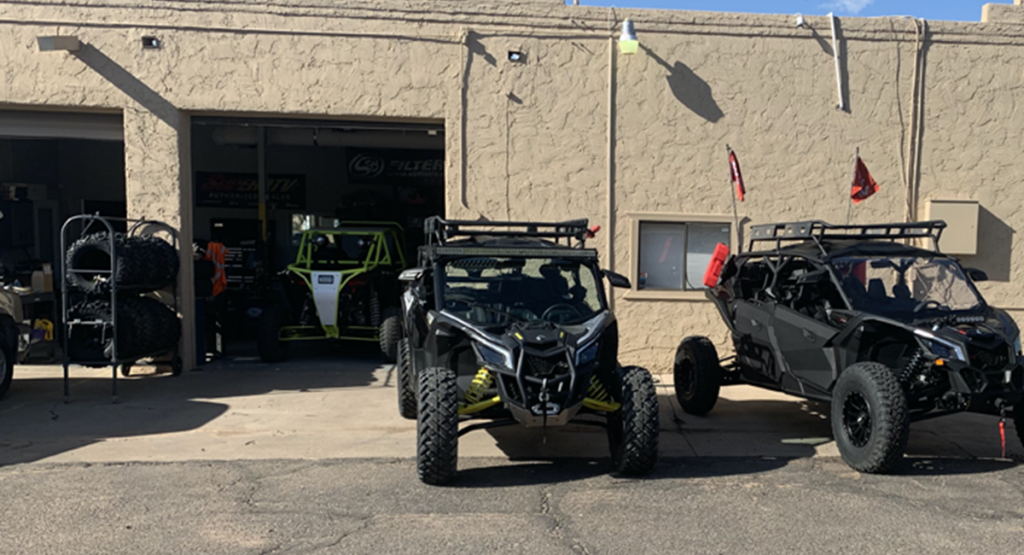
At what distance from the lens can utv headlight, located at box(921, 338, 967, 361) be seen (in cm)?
630

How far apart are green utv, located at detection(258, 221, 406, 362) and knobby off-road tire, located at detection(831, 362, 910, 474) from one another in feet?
20.0

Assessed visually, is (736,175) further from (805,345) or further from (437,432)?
(437,432)

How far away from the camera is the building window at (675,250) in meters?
11.0

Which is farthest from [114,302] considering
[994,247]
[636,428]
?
[994,247]

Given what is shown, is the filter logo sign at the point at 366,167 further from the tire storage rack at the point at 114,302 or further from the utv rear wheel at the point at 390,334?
the tire storage rack at the point at 114,302

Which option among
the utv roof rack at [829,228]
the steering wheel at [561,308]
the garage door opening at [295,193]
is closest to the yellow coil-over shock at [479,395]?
the steering wheel at [561,308]

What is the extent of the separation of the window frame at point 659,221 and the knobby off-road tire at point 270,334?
4.85m

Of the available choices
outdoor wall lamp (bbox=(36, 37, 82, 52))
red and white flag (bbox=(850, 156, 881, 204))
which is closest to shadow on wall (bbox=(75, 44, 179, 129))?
outdoor wall lamp (bbox=(36, 37, 82, 52))

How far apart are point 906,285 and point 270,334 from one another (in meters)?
8.01

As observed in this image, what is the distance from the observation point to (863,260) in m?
7.52

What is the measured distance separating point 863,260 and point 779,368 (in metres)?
1.25

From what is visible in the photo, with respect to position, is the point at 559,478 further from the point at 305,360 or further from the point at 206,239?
the point at 206,239

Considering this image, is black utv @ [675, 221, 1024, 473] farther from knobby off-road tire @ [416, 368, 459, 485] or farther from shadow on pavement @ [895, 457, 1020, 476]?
knobby off-road tire @ [416, 368, 459, 485]

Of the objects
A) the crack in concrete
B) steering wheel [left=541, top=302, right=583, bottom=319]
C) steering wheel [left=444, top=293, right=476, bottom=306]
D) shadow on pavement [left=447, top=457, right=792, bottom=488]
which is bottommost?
shadow on pavement [left=447, top=457, right=792, bottom=488]
